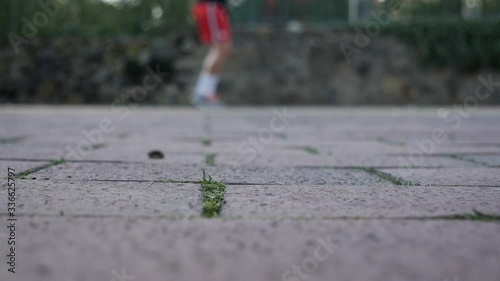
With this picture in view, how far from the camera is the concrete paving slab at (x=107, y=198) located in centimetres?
93

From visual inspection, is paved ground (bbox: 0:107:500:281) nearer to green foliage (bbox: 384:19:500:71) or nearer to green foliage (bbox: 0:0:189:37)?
green foliage (bbox: 384:19:500:71)

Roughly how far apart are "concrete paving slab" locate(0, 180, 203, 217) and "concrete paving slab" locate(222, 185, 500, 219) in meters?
0.09

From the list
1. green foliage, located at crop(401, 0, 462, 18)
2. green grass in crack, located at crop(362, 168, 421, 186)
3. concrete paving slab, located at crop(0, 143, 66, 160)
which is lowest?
green grass in crack, located at crop(362, 168, 421, 186)

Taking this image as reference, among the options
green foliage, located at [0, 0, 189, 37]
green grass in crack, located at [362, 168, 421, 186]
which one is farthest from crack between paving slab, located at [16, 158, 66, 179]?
green foliage, located at [0, 0, 189, 37]

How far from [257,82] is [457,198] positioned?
6.40 m

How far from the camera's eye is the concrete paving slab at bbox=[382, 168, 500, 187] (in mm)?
1360

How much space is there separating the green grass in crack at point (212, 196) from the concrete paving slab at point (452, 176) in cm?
54

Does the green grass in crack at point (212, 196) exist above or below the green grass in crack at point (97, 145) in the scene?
below

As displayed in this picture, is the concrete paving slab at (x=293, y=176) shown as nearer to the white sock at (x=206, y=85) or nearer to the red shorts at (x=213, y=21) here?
the white sock at (x=206, y=85)

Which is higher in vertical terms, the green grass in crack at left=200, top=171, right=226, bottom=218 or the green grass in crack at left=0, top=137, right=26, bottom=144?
the green grass in crack at left=0, top=137, right=26, bottom=144

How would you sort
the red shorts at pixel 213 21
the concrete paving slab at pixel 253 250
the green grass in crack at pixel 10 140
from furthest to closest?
the red shorts at pixel 213 21, the green grass in crack at pixel 10 140, the concrete paving slab at pixel 253 250

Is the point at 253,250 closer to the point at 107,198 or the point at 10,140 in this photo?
the point at 107,198

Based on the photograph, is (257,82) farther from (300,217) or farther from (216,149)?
(300,217)

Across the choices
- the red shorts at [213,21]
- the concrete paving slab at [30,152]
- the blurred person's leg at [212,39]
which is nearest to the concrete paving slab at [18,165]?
the concrete paving slab at [30,152]
